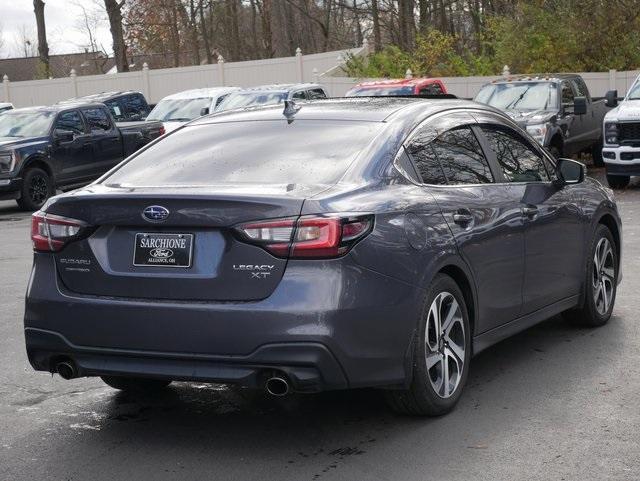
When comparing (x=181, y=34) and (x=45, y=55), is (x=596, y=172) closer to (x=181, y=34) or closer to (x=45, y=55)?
(x=45, y=55)

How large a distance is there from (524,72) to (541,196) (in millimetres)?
26320

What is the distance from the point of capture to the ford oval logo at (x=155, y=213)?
5.45 metres

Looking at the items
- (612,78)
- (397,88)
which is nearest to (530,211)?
(397,88)

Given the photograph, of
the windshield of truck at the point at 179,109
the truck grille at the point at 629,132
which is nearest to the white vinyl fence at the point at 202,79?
the windshield of truck at the point at 179,109

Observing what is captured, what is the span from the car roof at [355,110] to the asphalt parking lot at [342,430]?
1.52m

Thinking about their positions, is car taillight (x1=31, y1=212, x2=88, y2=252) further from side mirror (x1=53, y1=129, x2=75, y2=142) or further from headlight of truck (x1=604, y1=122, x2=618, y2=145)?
side mirror (x1=53, y1=129, x2=75, y2=142)

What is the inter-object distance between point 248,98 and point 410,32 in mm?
23946

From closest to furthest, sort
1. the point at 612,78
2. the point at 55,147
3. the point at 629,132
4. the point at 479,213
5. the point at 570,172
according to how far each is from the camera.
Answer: the point at 479,213, the point at 570,172, the point at 629,132, the point at 55,147, the point at 612,78

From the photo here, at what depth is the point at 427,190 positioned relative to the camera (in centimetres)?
610

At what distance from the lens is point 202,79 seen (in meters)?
46.2

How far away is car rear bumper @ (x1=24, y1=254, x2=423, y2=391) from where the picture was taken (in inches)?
206

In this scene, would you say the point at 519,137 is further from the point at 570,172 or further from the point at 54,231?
the point at 54,231

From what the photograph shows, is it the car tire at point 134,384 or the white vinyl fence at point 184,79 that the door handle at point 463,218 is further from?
the white vinyl fence at point 184,79

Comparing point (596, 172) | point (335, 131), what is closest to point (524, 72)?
point (596, 172)
